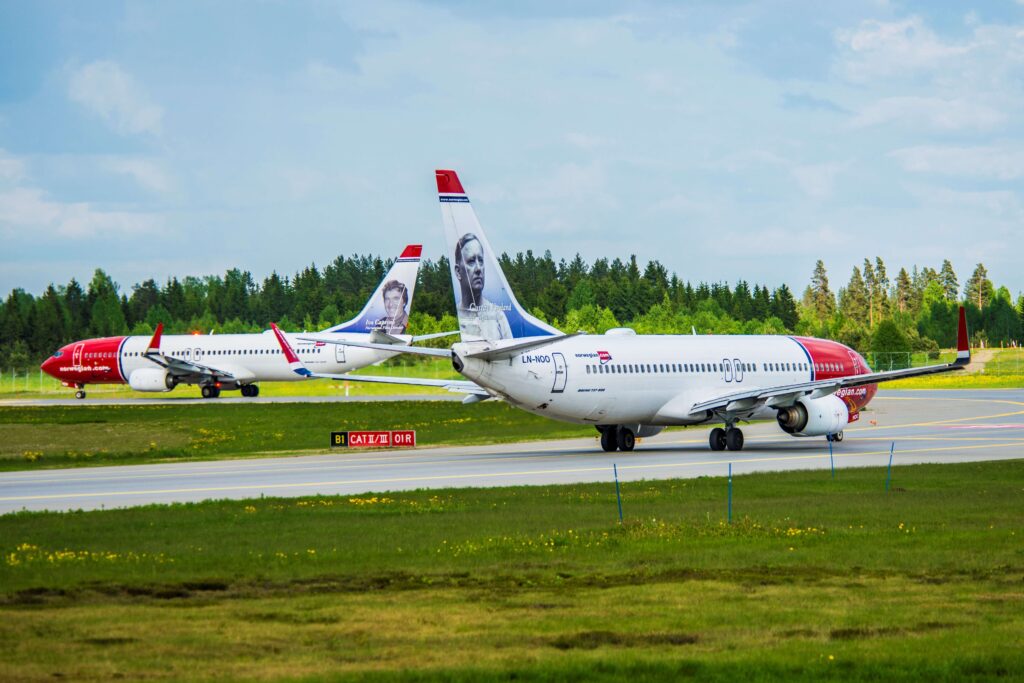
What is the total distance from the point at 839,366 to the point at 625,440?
10943 mm

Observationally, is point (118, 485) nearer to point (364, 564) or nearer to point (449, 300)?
point (364, 564)

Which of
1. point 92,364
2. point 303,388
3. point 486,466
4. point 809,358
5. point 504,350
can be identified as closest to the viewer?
point 504,350

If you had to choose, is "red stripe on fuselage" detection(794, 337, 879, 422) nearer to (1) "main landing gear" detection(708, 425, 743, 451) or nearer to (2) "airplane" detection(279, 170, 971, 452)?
(2) "airplane" detection(279, 170, 971, 452)

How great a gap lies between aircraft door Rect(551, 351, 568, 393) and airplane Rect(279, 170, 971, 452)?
0.14 feet

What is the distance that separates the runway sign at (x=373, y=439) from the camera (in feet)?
158

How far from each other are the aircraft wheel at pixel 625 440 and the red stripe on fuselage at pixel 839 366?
9006 mm

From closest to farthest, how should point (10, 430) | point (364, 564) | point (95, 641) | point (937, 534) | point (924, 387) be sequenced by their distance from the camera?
point (95, 641)
point (364, 564)
point (937, 534)
point (10, 430)
point (924, 387)

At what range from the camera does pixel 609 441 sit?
1724 inches

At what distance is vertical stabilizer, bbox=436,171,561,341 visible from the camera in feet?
118

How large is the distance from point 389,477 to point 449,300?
154 meters

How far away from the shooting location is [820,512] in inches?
930

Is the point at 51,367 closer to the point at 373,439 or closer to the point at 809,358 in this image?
the point at 373,439

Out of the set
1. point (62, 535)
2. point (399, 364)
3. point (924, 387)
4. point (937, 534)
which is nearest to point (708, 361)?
point (937, 534)

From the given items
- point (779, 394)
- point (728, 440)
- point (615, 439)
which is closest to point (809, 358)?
point (779, 394)
